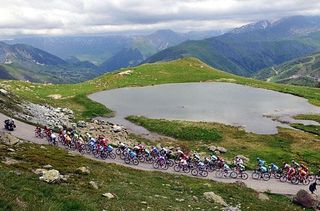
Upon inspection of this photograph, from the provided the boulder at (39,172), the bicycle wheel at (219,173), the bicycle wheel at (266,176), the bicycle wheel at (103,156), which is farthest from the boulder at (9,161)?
the bicycle wheel at (266,176)

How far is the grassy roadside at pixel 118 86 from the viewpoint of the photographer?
110750 millimetres

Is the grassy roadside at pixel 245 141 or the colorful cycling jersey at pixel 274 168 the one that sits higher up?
the colorful cycling jersey at pixel 274 168

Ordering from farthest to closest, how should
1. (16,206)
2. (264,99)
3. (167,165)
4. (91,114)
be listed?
(264,99) < (91,114) < (167,165) < (16,206)

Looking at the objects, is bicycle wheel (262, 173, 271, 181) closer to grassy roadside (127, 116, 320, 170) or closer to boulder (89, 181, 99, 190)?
grassy roadside (127, 116, 320, 170)

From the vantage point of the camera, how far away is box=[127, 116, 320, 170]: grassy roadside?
222ft

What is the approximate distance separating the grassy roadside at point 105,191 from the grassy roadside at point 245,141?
840 inches

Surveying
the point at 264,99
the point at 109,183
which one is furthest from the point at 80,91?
the point at 109,183

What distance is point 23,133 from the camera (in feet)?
211

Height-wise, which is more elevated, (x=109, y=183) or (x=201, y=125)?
(x=109, y=183)

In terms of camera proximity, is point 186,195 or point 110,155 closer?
point 186,195

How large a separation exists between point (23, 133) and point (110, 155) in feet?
50.1

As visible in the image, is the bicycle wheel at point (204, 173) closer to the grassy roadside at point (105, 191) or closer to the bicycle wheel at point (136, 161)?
the grassy roadside at point (105, 191)

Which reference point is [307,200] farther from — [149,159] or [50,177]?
[50,177]

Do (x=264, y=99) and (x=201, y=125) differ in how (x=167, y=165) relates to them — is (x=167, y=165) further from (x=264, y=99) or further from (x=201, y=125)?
(x=264, y=99)
